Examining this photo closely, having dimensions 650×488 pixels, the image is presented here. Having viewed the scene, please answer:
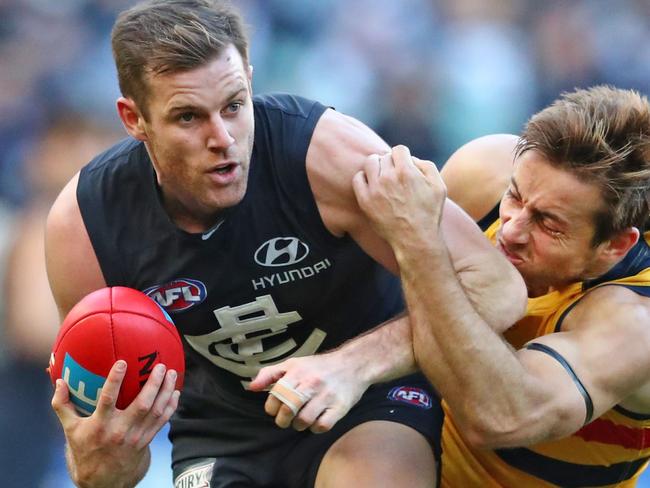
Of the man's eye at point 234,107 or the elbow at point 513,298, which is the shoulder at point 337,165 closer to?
the man's eye at point 234,107

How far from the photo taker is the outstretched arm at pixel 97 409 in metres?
2.94

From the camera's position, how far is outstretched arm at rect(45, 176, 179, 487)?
294cm

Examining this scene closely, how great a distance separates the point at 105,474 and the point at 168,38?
4.39 ft

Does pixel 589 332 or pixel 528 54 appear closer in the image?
pixel 589 332

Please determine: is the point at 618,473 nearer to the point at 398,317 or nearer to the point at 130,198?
the point at 398,317

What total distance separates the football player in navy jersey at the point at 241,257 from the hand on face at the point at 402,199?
9 centimetres

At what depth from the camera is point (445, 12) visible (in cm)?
674

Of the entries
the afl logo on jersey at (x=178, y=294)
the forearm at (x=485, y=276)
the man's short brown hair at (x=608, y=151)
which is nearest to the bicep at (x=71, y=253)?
the afl logo on jersey at (x=178, y=294)

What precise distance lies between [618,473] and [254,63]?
3.60 metres

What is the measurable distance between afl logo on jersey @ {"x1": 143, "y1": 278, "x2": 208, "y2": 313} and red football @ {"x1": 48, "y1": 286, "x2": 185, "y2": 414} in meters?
0.28

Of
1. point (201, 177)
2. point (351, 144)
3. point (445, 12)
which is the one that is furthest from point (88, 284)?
point (445, 12)

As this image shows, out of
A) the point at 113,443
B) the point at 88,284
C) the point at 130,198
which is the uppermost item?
the point at 130,198

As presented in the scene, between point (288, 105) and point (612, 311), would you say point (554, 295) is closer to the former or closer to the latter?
point (612, 311)

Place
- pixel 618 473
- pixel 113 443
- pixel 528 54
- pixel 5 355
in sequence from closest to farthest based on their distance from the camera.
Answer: pixel 113 443
pixel 618 473
pixel 5 355
pixel 528 54
